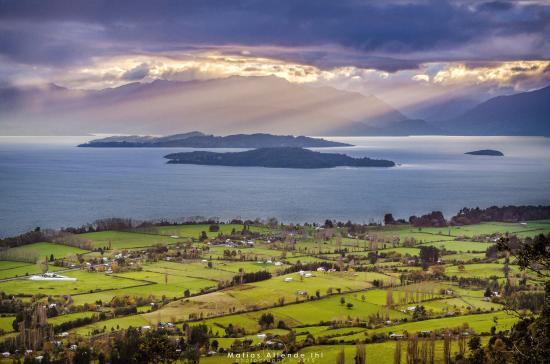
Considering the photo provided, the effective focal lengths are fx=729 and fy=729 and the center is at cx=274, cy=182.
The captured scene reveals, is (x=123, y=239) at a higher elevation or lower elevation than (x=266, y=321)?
higher

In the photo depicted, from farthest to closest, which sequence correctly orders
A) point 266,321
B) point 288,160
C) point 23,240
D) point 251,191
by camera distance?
point 288,160 → point 251,191 → point 23,240 → point 266,321

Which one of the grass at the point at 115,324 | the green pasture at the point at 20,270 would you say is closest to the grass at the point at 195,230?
the green pasture at the point at 20,270

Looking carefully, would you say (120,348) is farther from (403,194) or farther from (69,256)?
(403,194)

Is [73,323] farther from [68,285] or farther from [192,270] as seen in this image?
[192,270]

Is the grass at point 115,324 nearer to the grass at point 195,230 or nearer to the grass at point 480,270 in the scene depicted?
the grass at point 480,270

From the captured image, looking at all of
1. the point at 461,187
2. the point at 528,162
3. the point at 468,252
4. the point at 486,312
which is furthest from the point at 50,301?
the point at 528,162

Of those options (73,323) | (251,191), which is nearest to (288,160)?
(251,191)
